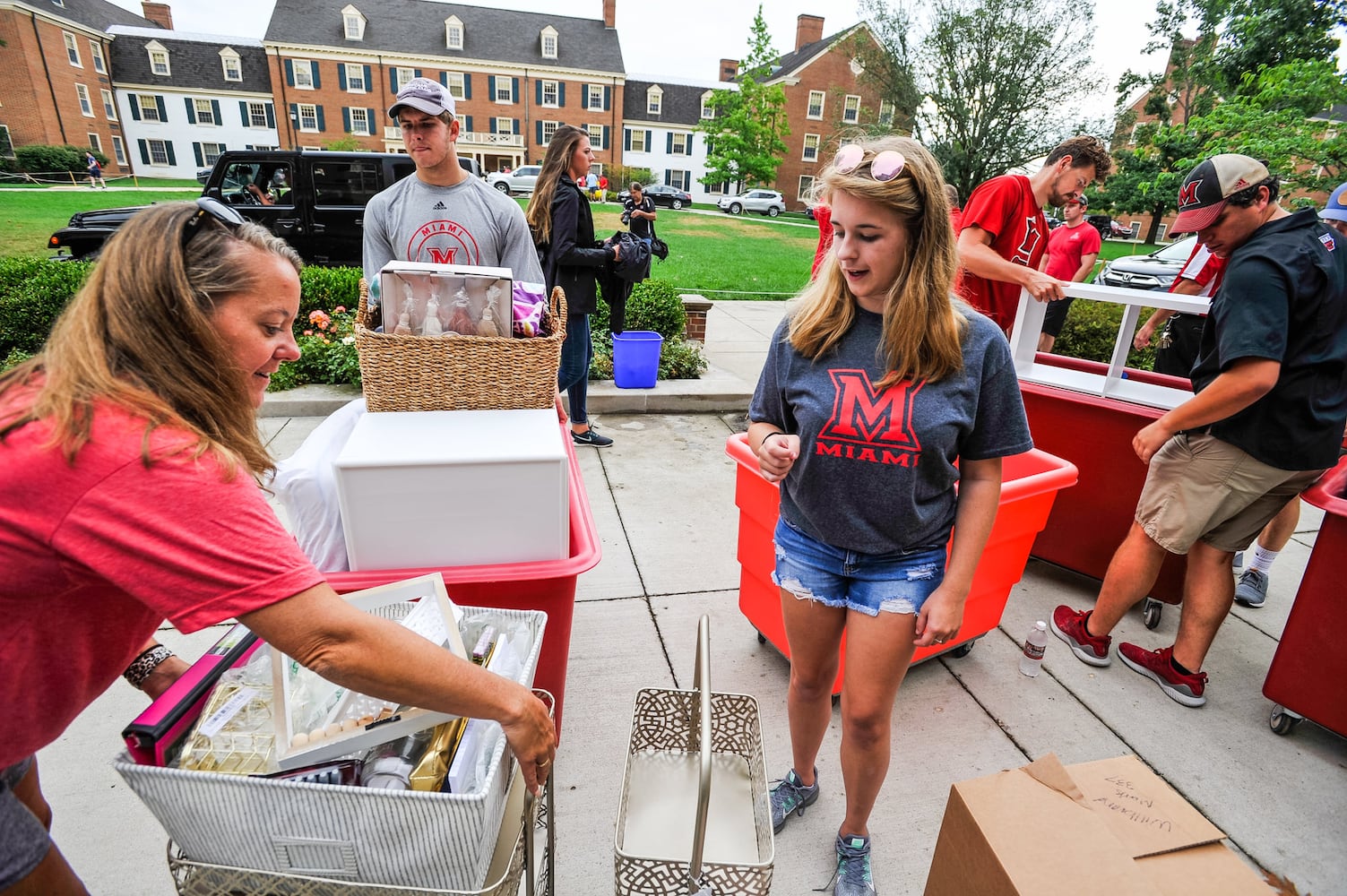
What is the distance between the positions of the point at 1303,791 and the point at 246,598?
328 centimetres

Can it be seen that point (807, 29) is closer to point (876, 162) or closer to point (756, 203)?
point (756, 203)

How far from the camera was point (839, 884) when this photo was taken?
73.5 inches

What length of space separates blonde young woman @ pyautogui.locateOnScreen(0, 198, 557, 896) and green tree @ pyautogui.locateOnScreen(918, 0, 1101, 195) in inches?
1167

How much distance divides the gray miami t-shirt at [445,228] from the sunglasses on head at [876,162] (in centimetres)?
190

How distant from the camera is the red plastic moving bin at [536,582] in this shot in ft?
5.55

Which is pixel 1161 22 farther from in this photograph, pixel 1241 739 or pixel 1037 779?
pixel 1037 779

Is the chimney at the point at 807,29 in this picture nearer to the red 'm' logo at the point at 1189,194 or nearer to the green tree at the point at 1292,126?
the green tree at the point at 1292,126

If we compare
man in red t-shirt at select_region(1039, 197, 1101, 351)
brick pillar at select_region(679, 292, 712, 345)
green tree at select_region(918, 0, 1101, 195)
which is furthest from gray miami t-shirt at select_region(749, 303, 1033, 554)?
green tree at select_region(918, 0, 1101, 195)

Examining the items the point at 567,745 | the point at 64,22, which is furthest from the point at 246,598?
the point at 64,22

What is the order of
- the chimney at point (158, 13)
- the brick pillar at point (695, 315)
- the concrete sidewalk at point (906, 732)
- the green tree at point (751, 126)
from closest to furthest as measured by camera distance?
the concrete sidewalk at point (906, 732), the brick pillar at point (695, 315), the green tree at point (751, 126), the chimney at point (158, 13)

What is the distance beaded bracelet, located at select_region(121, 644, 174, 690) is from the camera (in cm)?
145

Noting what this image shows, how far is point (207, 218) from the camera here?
1.08 metres

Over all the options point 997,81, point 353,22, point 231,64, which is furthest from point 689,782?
point 231,64

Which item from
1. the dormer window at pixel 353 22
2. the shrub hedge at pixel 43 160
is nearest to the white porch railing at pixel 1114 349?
the shrub hedge at pixel 43 160
